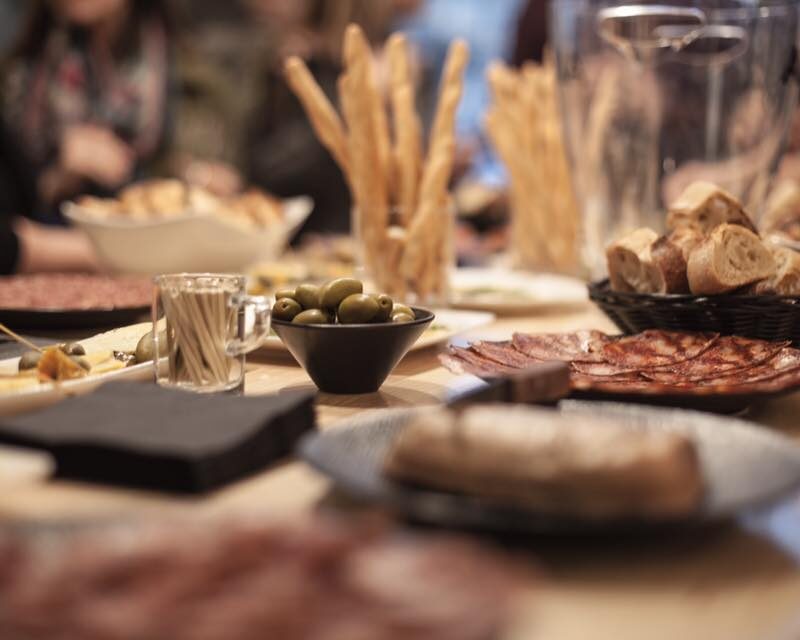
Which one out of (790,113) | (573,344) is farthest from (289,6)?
(573,344)

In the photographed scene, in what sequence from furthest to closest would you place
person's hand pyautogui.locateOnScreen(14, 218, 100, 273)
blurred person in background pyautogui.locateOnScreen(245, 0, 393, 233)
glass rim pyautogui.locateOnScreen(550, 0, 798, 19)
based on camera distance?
blurred person in background pyautogui.locateOnScreen(245, 0, 393, 233) < person's hand pyautogui.locateOnScreen(14, 218, 100, 273) < glass rim pyautogui.locateOnScreen(550, 0, 798, 19)

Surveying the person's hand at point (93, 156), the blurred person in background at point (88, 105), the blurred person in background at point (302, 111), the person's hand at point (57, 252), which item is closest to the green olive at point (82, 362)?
the person's hand at point (57, 252)

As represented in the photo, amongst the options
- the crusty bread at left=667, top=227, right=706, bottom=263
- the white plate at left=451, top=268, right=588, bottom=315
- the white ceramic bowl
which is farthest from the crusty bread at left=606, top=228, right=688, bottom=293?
the white ceramic bowl

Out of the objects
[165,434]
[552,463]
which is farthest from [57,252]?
[552,463]

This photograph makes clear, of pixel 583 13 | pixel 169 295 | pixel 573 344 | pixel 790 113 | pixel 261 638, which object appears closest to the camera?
pixel 261 638

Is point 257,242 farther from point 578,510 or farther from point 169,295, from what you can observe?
point 578,510

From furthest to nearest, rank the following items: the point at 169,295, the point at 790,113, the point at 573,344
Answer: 1. the point at 790,113
2. the point at 573,344
3. the point at 169,295

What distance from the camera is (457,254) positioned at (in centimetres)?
329

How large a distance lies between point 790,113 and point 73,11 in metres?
2.62

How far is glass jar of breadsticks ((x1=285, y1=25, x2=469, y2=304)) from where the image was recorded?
183 cm

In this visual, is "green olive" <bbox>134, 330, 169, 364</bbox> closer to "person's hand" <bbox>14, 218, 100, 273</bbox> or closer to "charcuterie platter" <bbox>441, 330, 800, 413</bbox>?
"charcuterie platter" <bbox>441, 330, 800, 413</bbox>

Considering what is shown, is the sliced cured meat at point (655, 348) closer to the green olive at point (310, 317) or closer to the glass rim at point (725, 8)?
the green olive at point (310, 317)

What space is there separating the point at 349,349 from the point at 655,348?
0.36 m

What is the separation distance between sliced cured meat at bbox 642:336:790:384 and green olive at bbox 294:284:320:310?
0.36 metres
